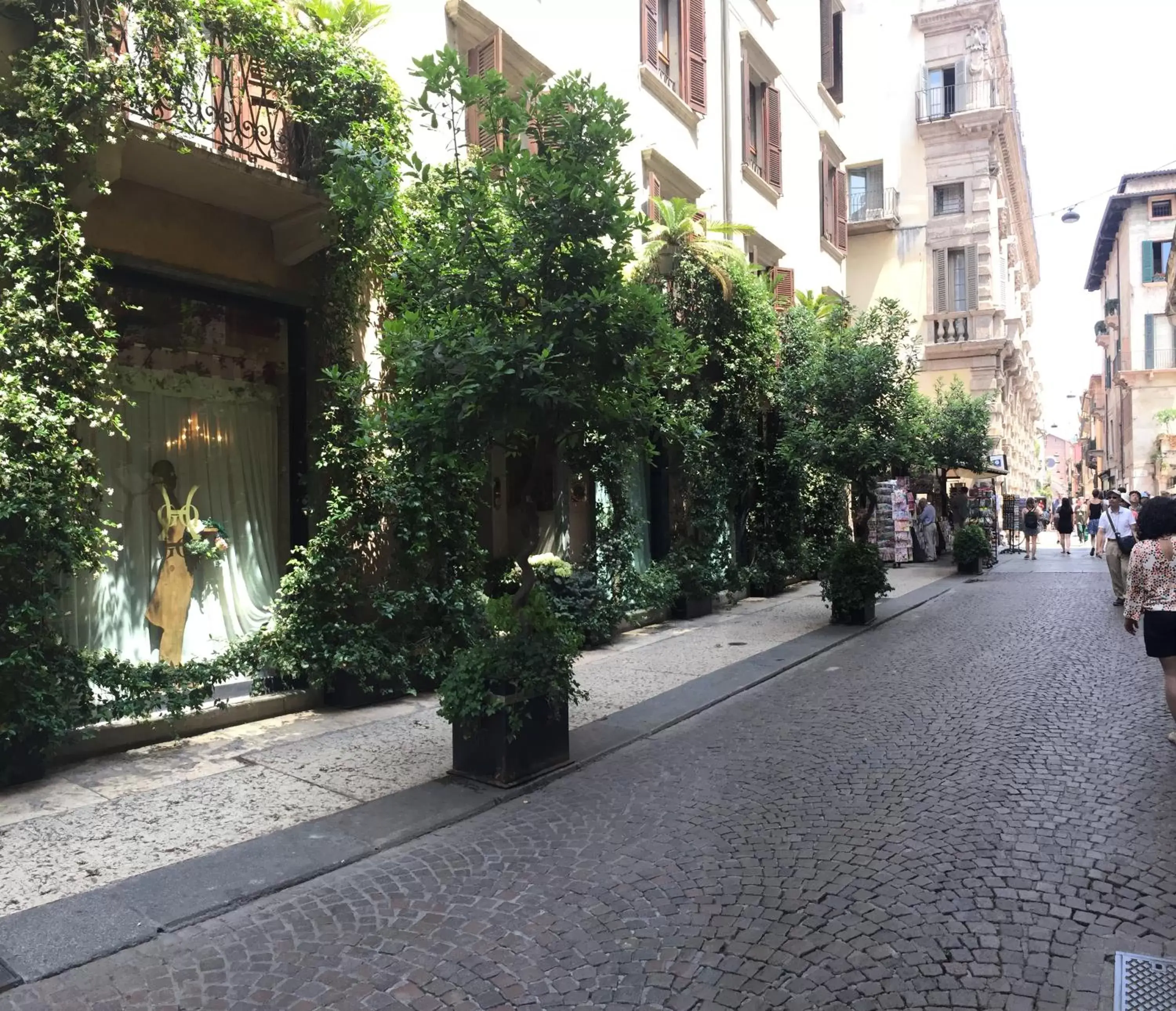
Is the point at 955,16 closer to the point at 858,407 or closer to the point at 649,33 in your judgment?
the point at 649,33

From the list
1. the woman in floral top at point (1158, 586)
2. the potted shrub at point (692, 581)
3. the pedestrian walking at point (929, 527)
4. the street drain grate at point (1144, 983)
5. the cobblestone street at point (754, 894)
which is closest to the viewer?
the street drain grate at point (1144, 983)

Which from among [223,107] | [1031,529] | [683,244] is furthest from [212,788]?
[1031,529]

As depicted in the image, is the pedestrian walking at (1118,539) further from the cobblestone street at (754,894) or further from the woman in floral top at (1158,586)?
the woman in floral top at (1158,586)

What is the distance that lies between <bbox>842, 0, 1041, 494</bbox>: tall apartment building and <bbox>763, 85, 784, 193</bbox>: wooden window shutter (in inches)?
533

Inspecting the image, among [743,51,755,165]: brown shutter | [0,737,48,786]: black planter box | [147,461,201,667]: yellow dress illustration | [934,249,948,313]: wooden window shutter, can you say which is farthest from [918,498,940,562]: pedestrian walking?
[0,737,48,786]: black planter box

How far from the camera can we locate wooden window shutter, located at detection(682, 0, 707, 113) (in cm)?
1437

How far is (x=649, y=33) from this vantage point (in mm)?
13398

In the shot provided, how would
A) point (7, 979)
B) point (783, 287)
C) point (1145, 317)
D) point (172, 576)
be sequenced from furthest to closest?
point (1145, 317) → point (783, 287) → point (172, 576) → point (7, 979)

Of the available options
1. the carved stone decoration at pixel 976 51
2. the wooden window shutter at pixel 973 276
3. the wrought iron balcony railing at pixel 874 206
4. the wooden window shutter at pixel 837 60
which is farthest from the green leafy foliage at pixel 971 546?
the carved stone decoration at pixel 976 51

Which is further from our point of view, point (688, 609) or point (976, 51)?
point (976, 51)

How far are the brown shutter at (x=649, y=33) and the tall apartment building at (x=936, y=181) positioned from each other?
18552 mm

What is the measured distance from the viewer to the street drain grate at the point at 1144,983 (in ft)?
9.87

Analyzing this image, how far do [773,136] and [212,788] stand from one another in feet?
53.9

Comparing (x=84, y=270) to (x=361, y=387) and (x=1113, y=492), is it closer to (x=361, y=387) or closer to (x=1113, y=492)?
(x=361, y=387)
